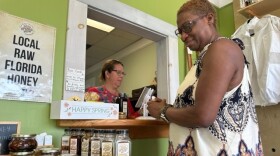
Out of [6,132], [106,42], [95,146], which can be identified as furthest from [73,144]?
[106,42]

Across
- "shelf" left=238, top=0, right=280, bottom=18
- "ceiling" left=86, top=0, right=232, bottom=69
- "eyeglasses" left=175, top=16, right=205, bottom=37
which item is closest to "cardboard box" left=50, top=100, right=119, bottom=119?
"eyeglasses" left=175, top=16, right=205, bottom=37

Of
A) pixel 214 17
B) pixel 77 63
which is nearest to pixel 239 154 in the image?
pixel 214 17

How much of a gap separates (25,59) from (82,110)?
407mm

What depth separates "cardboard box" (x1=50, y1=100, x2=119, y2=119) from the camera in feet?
3.34

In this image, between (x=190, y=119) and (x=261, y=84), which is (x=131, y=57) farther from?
(x=190, y=119)

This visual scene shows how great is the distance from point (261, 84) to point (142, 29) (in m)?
0.93

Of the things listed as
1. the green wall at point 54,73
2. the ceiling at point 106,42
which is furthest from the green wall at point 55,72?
the ceiling at point 106,42

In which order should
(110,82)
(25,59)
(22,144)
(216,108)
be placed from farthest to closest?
1. (110,82)
2. (25,59)
3. (22,144)
4. (216,108)

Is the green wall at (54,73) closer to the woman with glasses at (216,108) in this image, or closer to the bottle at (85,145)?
the bottle at (85,145)

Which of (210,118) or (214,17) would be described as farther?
(214,17)

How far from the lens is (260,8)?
Result: 202cm

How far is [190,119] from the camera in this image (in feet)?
2.70

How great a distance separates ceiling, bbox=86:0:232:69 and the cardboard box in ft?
7.48

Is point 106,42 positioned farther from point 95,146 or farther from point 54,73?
point 95,146
